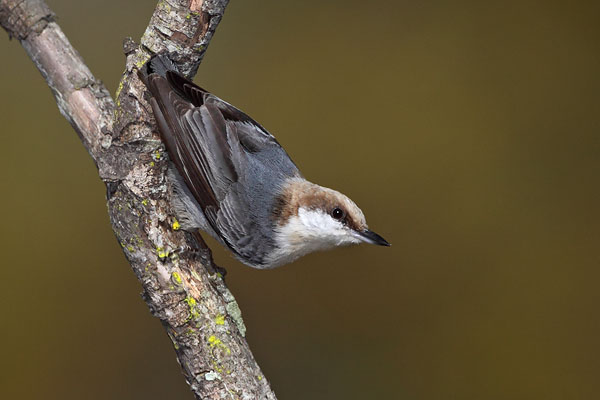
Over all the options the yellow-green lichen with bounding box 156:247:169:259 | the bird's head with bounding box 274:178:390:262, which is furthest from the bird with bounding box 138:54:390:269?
the yellow-green lichen with bounding box 156:247:169:259

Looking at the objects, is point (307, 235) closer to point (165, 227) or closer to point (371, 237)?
point (371, 237)

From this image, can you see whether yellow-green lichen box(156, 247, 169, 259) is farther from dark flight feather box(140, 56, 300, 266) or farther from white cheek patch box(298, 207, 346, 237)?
white cheek patch box(298, 207, 346, 237)

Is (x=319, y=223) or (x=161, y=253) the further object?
(x=319, y=223)

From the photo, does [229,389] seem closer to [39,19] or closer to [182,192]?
[182,192]

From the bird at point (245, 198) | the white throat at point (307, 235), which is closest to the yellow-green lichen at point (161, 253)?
the bird at point (245, 198)

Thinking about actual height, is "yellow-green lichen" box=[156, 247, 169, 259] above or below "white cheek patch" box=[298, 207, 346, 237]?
below

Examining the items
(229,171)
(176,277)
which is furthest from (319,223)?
(176,277)

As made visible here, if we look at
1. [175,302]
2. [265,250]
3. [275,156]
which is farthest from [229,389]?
[275,156]
